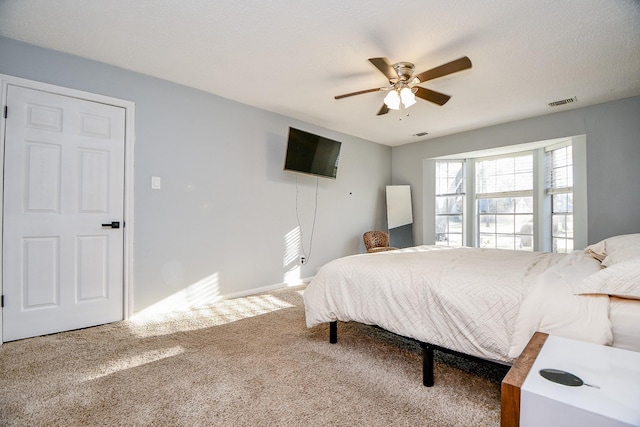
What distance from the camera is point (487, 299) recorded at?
4.92ft

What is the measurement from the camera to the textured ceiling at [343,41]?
1977 millimetres

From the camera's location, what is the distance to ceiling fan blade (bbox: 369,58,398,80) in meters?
2.16

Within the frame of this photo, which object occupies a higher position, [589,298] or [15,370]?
[589,298]

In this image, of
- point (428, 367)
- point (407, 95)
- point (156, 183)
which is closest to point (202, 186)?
point (156, 183)

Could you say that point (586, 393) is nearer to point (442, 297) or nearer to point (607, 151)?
point (442, 297)

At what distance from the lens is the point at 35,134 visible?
2387 millimetres

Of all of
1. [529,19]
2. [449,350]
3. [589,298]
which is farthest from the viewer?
[529,19]

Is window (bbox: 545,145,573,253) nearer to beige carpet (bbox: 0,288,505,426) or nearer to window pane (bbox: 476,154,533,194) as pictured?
window pane (bbox: 476,154,533,194)

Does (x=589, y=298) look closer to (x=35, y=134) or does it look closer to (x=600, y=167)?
(x=600, y=167)

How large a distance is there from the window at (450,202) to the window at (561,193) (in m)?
1.28

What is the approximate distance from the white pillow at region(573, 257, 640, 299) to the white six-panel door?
3.41 metres

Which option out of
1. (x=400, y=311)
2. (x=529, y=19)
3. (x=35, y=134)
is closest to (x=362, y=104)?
(x=529, y=19)

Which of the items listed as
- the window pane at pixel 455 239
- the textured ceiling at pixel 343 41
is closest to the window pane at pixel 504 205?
the window pane at pixel 455 239

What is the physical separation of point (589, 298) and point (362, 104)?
117 inches
